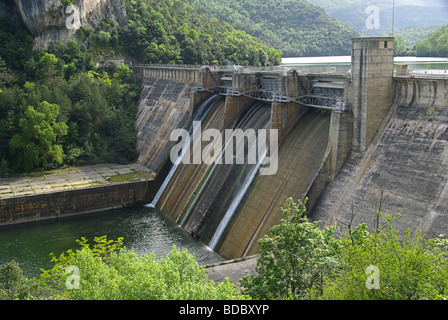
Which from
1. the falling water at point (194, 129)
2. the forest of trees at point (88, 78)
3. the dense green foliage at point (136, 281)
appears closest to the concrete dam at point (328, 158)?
the falling water at point (194, 129)

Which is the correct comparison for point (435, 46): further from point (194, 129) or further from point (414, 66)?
point (194, 129)

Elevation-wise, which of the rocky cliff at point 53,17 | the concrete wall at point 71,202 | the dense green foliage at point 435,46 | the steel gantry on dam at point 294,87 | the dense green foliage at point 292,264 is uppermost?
the rocky cliff at point 53,17

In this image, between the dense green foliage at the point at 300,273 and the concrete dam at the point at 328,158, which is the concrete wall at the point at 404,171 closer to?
Result: the concrete dam at the point at 328,158

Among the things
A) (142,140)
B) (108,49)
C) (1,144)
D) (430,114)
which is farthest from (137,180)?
(108,49)

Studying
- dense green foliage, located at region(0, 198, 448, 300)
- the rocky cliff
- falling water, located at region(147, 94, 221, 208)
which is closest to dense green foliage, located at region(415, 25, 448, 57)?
falling water, located at region(147, 94, 221, 208)

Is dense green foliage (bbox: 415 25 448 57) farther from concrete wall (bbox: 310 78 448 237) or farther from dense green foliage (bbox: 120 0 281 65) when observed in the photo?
concrete wall (bbox: 310 78 448 237)
